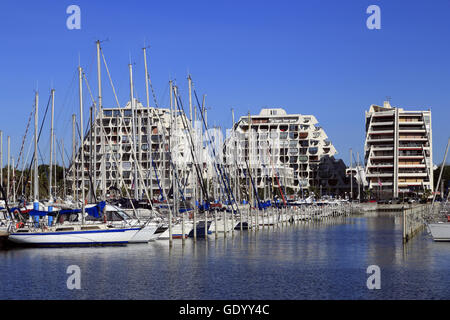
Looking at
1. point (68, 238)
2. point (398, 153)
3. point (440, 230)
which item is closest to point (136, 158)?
point (68, 238)

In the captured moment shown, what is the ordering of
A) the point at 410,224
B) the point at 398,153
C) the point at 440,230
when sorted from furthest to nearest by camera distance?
the point at 398,153 → the point at 410,224 → the point at 440,230

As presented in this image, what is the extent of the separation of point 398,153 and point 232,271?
488 feet

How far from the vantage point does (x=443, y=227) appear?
191 feet

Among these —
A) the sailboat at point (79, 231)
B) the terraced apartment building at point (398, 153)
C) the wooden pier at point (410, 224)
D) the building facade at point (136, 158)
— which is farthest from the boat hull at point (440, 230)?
the terraced apartment building at point (398, 153)

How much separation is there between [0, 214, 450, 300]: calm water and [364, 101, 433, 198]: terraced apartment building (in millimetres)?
125490

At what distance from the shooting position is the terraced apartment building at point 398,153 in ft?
607

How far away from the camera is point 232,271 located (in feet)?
143

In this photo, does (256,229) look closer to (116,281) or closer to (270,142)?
(116,281)

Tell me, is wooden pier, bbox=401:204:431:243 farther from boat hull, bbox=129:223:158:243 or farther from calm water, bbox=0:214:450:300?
boat hull, bbox=129:223:158:243

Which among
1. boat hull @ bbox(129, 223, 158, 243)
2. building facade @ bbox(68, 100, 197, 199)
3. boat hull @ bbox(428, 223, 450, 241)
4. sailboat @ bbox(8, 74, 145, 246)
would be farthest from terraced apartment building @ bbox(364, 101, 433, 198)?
sailboat @ bbox(8, 74, 145, 246)

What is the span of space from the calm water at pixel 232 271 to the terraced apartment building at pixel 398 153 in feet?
412

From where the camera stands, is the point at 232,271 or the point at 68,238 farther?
the point at 68,238

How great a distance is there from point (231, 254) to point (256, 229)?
79.5 feet

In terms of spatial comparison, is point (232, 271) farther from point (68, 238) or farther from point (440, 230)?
point (440, 230)
